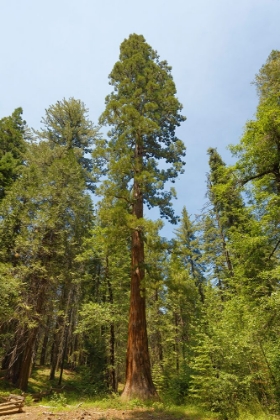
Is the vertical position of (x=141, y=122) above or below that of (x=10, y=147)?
below

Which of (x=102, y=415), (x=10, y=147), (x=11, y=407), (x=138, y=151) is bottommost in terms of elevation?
(x=102, y=415)

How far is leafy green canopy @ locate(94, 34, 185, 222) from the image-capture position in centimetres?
1084

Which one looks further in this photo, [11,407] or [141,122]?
[141,122]

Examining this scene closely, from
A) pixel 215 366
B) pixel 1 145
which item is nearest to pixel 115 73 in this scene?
pixel 1 145

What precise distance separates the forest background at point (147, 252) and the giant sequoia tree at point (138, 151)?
98 millimetres

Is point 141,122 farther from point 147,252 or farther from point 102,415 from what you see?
point 102,415

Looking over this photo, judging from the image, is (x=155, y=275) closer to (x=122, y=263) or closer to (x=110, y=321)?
(x=110, y=321)

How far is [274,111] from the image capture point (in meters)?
7.52

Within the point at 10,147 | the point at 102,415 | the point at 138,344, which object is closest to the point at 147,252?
the point at 138,344

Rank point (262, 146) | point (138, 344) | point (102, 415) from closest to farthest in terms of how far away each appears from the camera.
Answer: point (102, 415), point (262, 146), point (138, 344)

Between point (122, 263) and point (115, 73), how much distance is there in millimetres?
11231

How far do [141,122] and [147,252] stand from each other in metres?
6.28

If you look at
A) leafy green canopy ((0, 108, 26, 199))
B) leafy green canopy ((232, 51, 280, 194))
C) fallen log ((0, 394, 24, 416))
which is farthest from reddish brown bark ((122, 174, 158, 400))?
leafy green canopy ((0, 108, 26, 199))

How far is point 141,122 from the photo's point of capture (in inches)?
431
